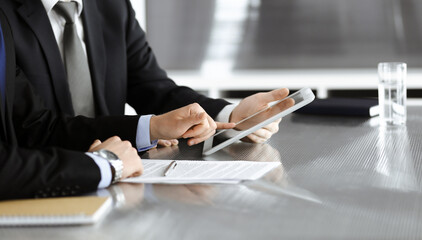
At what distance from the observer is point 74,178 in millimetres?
1297

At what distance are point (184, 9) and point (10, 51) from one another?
10.2 ft

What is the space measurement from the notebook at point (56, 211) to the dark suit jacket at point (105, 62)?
0.99 metres

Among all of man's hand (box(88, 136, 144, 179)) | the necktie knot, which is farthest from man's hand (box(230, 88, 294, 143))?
the necktie knot

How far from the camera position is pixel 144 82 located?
8.52ft

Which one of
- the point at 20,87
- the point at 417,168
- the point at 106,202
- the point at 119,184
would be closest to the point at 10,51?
the point at 20,87

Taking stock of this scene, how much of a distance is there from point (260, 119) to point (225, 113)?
1.18 ft

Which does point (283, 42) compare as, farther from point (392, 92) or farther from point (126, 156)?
point (126, 156)

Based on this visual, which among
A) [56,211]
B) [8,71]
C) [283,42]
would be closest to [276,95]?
[8,71]

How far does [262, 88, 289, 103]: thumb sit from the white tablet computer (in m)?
0.02

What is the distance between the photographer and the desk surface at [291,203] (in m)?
1.03

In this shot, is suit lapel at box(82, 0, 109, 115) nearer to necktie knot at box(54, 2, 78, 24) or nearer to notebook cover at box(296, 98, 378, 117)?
necktie knot at box(54, 2, 78, 24)

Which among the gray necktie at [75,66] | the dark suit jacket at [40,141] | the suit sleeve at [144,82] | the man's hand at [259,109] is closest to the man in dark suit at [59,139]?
the dark suit jacket at [40,141]

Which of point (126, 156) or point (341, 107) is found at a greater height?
point (126, 156)

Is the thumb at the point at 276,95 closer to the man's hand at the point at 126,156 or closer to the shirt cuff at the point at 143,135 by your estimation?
the shirt cuff at the point at 143,135
